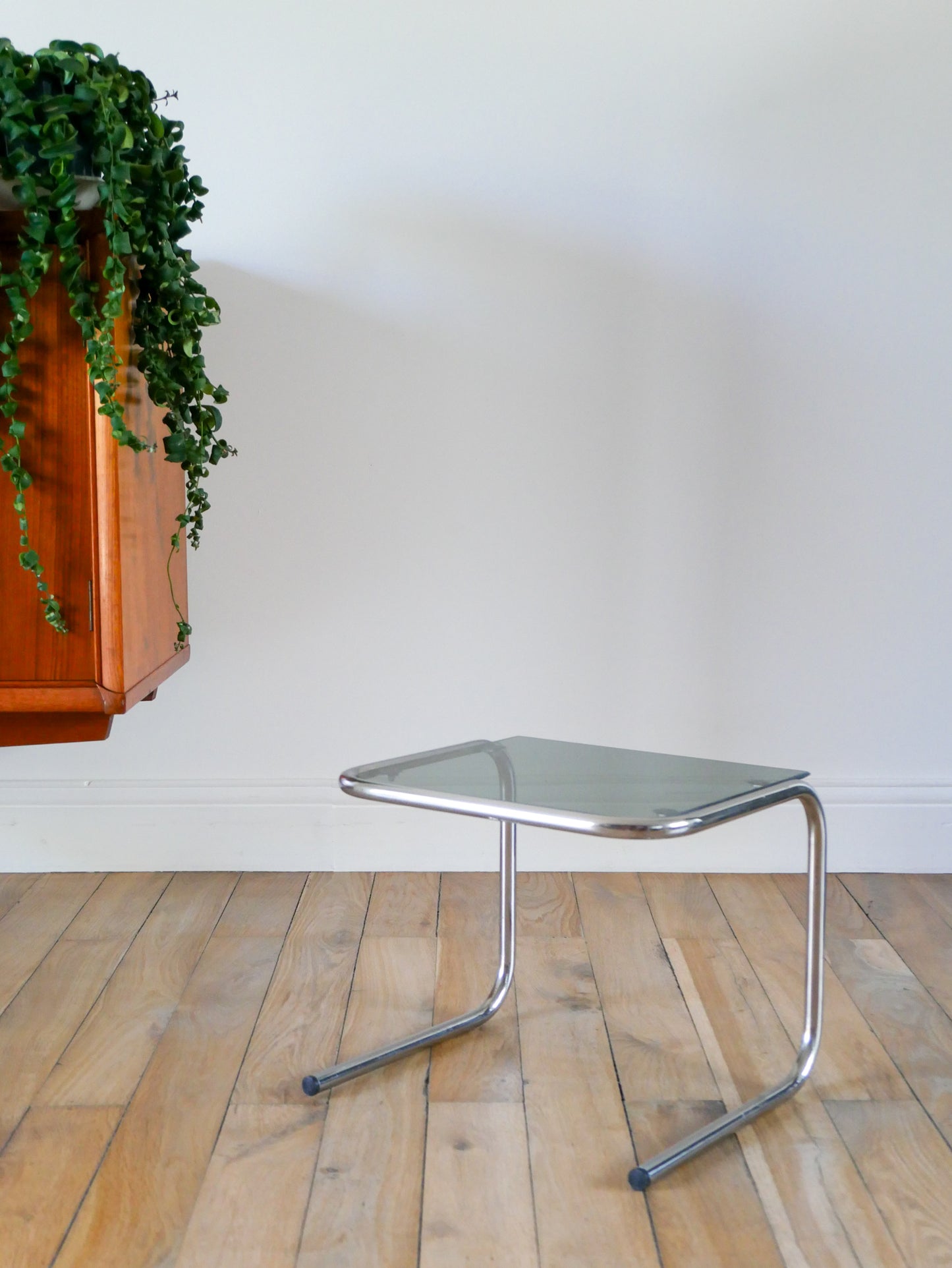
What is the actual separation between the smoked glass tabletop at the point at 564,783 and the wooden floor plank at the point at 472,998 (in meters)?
0.39

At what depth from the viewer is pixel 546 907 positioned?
208 centimetres

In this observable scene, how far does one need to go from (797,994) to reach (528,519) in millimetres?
1014

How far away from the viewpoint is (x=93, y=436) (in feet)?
5.04

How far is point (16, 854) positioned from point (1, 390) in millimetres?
1132

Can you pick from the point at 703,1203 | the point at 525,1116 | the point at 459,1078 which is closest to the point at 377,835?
the point at 459,1078

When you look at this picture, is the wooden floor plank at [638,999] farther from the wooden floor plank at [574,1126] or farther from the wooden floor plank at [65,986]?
the wooden floor plank at [65,986]

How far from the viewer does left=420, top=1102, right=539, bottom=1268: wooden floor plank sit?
1.08 m

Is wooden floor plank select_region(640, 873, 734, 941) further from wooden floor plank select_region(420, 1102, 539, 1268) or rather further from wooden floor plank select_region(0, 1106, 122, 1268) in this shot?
wooden floor plank select_region(0, 1106, 122, 1268)

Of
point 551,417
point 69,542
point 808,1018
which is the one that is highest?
point 551,417

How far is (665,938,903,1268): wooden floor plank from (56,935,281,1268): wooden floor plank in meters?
0.60

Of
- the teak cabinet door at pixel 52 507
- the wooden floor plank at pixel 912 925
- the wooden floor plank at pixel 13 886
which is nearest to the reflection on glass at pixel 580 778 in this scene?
the teak cabinet door at pixel 52 507

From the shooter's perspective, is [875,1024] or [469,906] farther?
[469,906]

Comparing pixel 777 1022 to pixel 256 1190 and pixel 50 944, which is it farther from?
pixel 50 944

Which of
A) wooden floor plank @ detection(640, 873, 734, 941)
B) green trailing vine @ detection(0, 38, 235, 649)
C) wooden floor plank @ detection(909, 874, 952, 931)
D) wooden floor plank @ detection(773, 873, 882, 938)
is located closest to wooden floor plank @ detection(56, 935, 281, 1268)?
green trailing vine @ detection(0, 38, 235, 649)
